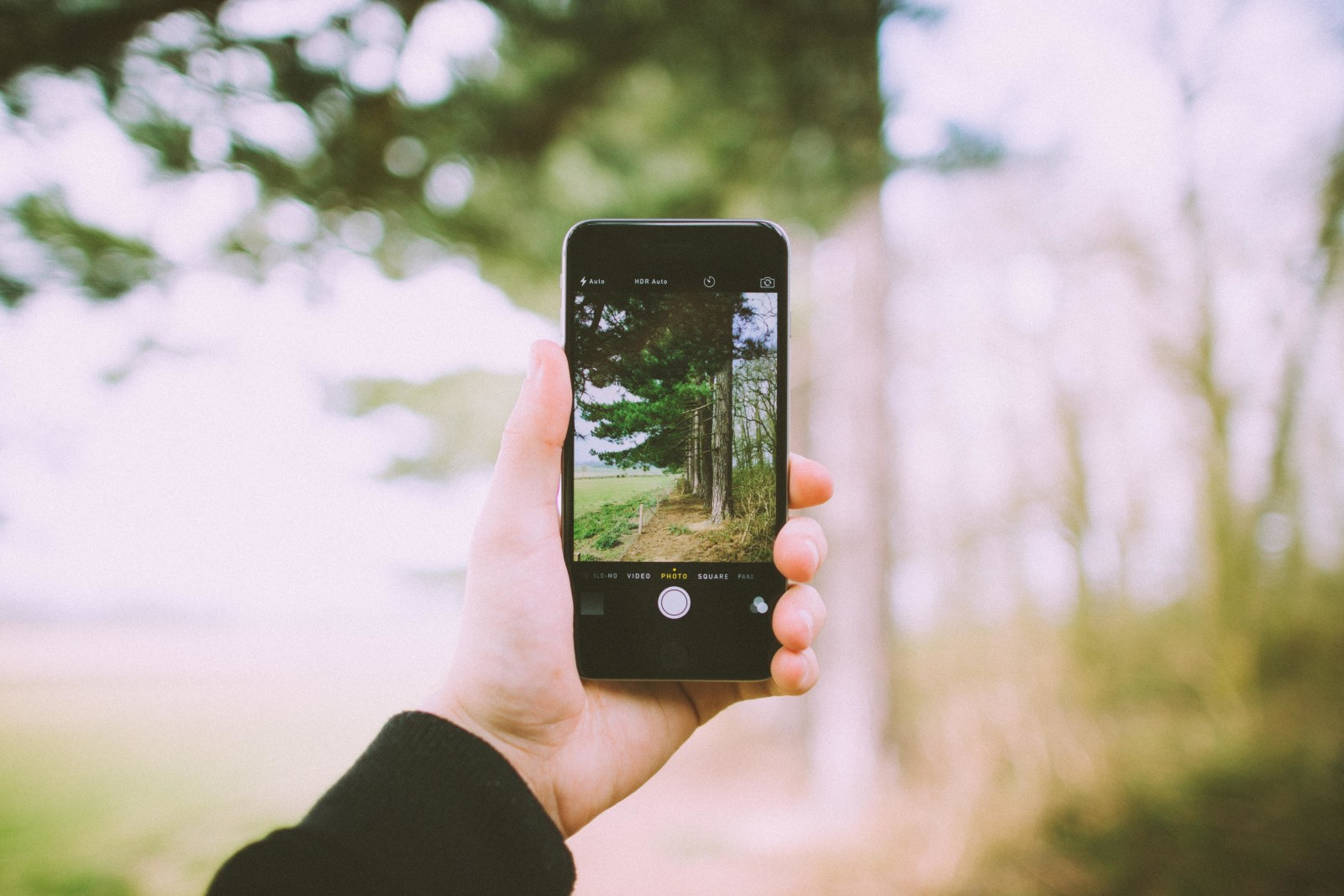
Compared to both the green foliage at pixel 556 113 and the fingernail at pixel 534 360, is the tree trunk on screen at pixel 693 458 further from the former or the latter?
the green foliage at pixel 556 113

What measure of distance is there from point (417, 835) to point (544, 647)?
12.6 inches

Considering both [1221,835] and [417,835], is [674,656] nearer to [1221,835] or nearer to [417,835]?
[417,835]

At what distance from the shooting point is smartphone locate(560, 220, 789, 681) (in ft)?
4.11

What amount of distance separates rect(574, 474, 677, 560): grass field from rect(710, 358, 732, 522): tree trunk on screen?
0.30ft

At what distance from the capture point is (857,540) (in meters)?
3.76

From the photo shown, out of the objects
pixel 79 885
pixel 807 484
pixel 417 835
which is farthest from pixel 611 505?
pixel 79 885

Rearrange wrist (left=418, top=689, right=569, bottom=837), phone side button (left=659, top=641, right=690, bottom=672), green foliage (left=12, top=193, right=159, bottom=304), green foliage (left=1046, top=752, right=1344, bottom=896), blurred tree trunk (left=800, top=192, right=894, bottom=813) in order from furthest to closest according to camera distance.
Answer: blurred tree trunk (left=800, top=192, right=894, bottom=813)
green foliage (left=1046, top=752, right=1344, bottom=896)
green foliage (left=12, top=193, right=159, bottom=304)
phone side button (left=659, top=641, right=690, bottom=672)
wrist (left=418, top=689, right=569, bottom=837)

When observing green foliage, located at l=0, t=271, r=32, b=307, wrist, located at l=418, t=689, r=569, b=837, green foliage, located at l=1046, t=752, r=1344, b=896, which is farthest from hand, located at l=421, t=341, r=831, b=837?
green foliage, located at l=0, t=271, r=32, b=307

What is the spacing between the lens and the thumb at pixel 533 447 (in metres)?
1.16

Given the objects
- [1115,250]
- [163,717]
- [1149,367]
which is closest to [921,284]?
[1115,250]

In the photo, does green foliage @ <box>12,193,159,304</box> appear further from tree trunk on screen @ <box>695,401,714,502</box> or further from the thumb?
tree trunk on screen @ <box>695,401,714,502</box>

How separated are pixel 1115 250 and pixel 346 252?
4.41 metres

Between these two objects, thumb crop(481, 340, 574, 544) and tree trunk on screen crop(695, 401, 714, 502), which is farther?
tree trunk on screen crop(695, 401, 714, 502)

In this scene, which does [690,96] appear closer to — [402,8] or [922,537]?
[402,8]
